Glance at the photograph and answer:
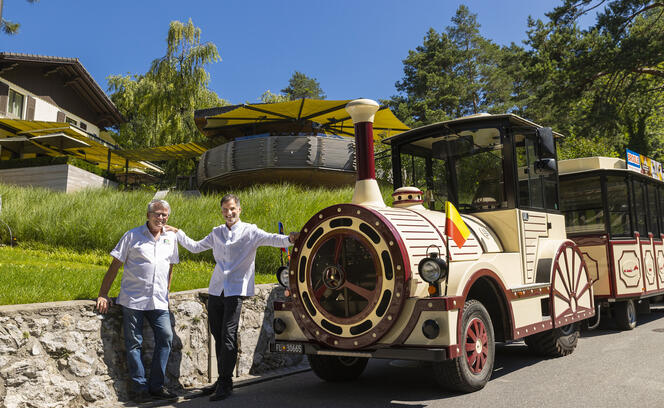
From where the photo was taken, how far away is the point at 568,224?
32.2 feet

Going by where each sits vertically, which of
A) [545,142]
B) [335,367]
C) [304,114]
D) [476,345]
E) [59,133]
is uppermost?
[59,133]

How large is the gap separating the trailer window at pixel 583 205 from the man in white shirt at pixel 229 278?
6.45m

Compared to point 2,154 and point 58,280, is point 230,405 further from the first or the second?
point 2,154

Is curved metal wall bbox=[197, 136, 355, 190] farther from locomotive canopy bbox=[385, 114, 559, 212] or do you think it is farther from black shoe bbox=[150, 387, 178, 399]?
black shoe bbox=[150, 387, 178, 399]

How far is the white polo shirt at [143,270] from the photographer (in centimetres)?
482

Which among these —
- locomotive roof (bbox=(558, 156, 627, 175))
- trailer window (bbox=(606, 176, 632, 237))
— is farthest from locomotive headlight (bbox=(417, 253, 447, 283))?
locomotive roof (bbox=(558, 156, 627, 175))

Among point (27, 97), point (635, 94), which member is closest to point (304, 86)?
point (27, 97)

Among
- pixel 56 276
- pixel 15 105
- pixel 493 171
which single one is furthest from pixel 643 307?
pixel 15 105

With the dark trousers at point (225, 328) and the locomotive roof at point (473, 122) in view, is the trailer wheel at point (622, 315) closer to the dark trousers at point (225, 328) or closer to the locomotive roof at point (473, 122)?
the locomotive roof at point (473, 122)

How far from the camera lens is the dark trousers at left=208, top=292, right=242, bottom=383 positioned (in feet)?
16.4

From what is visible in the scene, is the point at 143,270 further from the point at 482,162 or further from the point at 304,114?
the point at 304,114

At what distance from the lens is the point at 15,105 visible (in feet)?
90.3

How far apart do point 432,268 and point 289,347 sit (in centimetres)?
159

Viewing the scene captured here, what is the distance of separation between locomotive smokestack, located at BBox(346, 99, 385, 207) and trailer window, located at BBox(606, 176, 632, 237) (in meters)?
5.63
